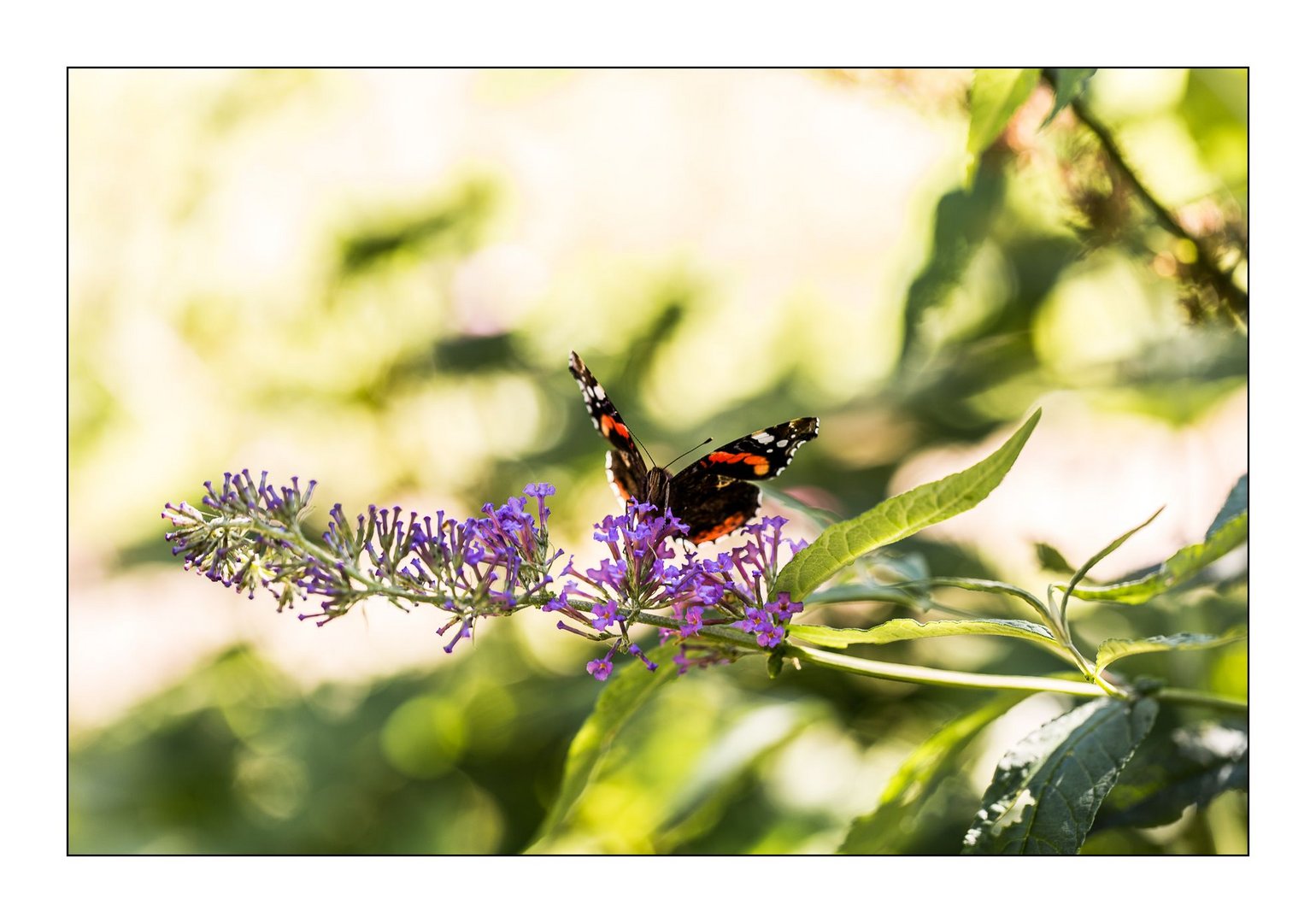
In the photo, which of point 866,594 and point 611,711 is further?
point 866,594

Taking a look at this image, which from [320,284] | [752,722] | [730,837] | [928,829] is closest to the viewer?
[928,829]

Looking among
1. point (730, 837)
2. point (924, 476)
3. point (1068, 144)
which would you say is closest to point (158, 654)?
point (730, 837)

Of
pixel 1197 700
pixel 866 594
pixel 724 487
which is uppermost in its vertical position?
pixel 724 487

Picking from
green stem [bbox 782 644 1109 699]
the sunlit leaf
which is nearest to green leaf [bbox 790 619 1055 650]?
green stem [bbox 782 644 1109 699]

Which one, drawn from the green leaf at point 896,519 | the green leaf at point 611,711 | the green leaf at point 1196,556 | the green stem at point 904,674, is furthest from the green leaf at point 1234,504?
the green leaf at point 611,711

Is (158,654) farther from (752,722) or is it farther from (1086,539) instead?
(1086,539)

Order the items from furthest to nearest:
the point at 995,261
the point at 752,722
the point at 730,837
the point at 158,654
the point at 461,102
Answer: the point at 461,102 → the point at 158,654 → the point at 995,261 → the point at 730,837 → the point at 752,722

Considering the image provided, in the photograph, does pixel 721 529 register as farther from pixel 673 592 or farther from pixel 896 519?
pixel 896 519

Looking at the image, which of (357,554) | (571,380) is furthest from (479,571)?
(571,380)
